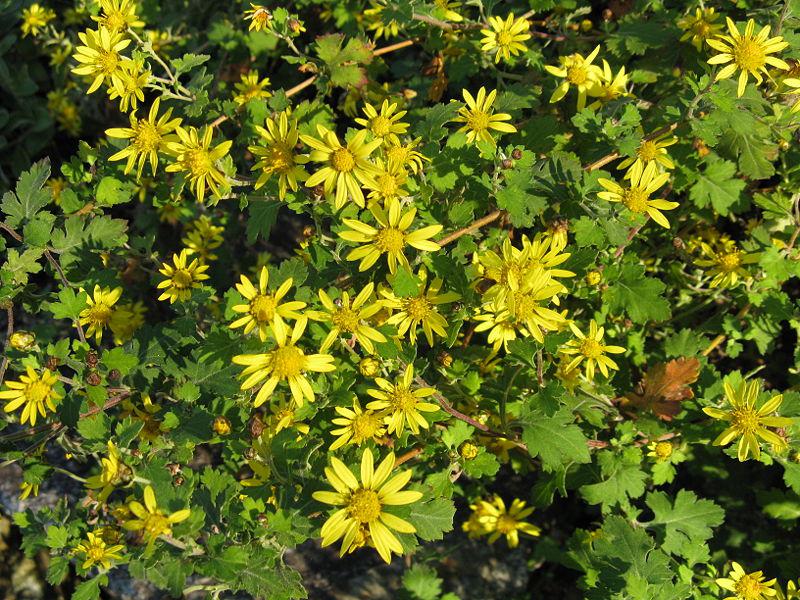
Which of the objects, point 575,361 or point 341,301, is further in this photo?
point 575,361

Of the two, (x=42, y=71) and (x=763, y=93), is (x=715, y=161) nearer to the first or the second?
(x=763, y=93)

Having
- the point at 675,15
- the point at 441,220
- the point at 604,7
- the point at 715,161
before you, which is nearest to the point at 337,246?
the point at 441,220

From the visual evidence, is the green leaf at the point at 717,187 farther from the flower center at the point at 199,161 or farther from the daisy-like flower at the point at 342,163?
the flower center at the point at 199,161

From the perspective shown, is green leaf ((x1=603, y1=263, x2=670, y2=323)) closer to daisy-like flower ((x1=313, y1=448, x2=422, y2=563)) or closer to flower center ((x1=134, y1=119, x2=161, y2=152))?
daisy-like flower ((x1=313, y1=448, x2=422, y2=563))

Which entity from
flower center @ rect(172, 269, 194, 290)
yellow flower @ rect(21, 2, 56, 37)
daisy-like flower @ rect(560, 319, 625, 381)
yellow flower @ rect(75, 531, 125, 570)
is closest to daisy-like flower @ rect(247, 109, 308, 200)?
flower center @ rect(172, 269, 194, 290)

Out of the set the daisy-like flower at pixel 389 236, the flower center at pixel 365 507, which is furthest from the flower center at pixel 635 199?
the flower center at pixel 365 507
